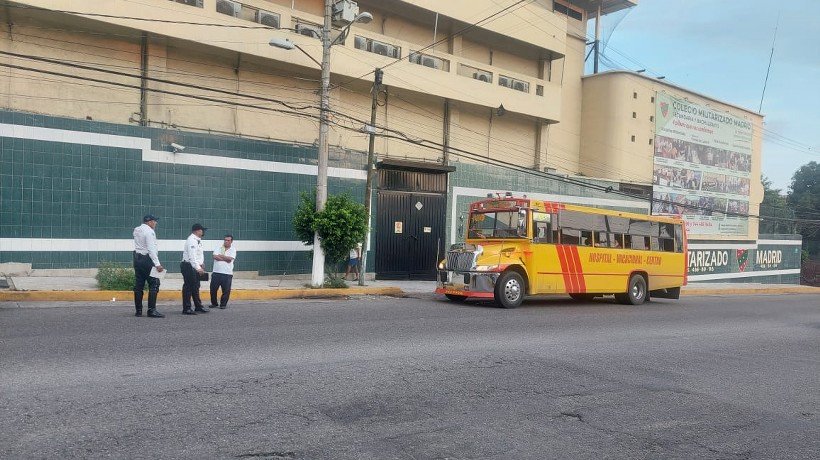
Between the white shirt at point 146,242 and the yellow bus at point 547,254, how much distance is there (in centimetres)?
746

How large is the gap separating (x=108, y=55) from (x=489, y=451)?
666 inches

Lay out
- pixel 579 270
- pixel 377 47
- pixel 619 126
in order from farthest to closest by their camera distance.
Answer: pixel 619 126 → pixel 377 47 → pixel 579 270

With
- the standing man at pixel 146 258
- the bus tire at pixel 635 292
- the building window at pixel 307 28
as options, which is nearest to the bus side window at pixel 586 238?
the bus tire at pixel 635 292

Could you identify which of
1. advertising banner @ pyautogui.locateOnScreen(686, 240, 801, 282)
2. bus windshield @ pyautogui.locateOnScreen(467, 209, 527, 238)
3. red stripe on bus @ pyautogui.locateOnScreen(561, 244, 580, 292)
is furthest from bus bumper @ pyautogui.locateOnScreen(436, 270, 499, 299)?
advertising banner @ pyautogui.locateOnScreen(686, 240, 801, 282)

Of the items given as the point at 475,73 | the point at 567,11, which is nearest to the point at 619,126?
the point at 567,11

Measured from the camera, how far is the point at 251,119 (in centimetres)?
1988

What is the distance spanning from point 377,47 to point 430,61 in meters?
2.71

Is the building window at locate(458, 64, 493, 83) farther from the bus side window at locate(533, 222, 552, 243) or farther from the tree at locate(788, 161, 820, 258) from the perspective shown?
the tree at locate(788, 161, 820, 258)

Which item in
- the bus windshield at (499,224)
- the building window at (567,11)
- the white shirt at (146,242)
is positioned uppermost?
the building window at (567,11)

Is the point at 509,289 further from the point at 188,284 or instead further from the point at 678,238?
the point at 678,238

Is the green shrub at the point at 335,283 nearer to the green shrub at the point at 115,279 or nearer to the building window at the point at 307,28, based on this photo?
the green shrub at the point at 115,279

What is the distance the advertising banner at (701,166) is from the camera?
107 feet

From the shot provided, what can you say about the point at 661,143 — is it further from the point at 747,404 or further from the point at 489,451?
the point at 489,451

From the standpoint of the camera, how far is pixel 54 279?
49.3ft
